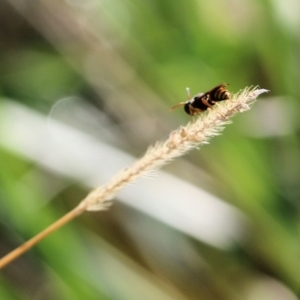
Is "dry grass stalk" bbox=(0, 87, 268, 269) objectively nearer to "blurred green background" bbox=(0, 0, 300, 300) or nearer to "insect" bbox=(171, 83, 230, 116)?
"insect" bbox=(171, 83, 230, 116)

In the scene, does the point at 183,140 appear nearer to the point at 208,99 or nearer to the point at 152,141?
the point at 208,99

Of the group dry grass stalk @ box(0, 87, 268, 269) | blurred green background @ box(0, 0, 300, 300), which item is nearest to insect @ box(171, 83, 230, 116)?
dry grass stalk @ box(0, 87, 268, 269)

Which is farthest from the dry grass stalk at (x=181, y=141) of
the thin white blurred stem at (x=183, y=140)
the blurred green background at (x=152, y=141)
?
the blurred green background at (x=152, y=141)

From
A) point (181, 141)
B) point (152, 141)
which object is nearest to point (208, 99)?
point (181, 141)

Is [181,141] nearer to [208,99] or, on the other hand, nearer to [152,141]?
[208,99]

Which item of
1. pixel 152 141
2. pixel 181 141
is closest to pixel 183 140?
pixel 181 141

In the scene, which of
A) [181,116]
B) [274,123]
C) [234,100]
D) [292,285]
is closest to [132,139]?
[181,116]

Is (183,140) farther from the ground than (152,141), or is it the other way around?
(152,141)

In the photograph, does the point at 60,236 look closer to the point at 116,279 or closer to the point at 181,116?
the point at 116,279

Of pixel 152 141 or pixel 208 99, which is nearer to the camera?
pixel 208 99
